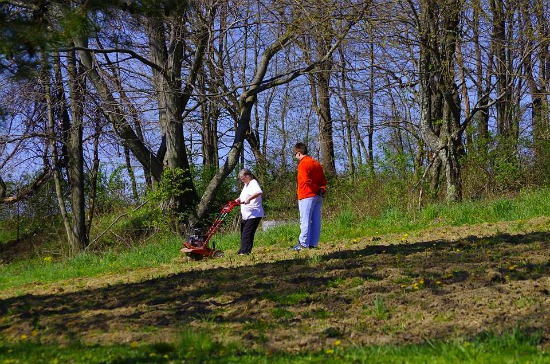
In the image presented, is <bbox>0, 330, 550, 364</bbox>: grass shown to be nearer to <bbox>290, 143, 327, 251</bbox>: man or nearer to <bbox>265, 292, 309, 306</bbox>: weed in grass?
<bbox>265, 292, 309, 306</bbox>: weed in grass

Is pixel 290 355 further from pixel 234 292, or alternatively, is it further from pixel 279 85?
pixel 279 85

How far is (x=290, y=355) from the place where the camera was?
573 cm

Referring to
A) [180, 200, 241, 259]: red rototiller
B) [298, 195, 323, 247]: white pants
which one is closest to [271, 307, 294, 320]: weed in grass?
[298, 195, 323, 247]: white pants

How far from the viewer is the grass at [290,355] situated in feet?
16.9

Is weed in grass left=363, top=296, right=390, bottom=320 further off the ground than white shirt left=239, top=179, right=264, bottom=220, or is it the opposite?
white shirt left=239, top=179, right=264, bottom=220

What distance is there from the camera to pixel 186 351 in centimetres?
596

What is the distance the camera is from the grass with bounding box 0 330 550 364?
16.9 feet

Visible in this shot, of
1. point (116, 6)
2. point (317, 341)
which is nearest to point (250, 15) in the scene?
point (116, 6)

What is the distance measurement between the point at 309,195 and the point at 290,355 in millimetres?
5989

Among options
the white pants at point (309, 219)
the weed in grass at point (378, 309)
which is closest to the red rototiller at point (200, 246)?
the white pants at point (309, 219)

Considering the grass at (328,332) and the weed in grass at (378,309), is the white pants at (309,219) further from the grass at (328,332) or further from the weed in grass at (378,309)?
the weed in grass at (378,309)

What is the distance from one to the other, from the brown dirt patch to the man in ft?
3.77

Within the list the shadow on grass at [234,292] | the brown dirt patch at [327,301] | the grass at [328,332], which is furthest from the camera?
the shadow on grass at [234,292]

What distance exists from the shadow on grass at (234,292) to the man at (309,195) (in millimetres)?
1256
